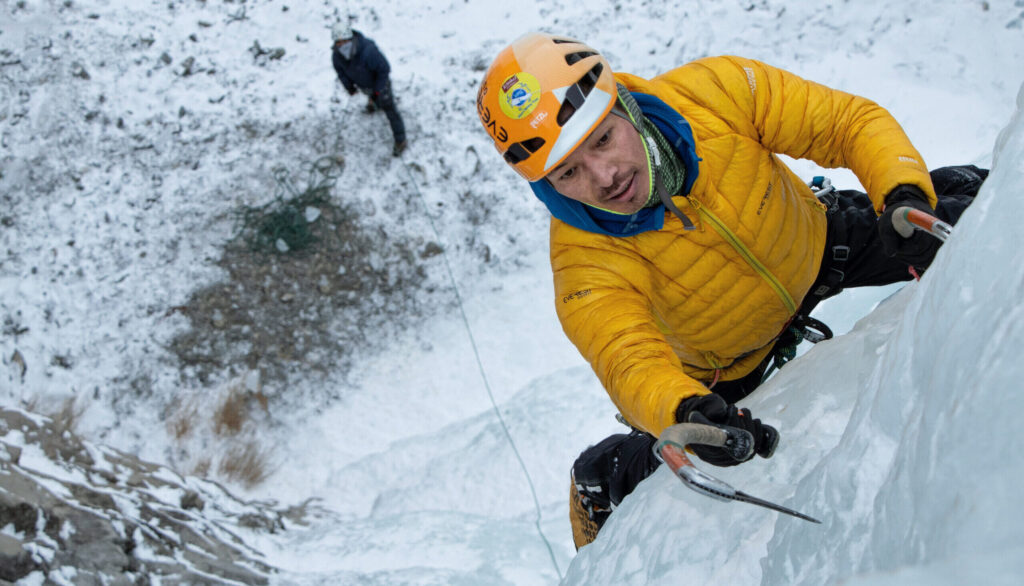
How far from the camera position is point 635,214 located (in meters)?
2.12

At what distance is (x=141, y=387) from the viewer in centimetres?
573

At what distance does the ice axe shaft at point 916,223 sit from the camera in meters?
1.71

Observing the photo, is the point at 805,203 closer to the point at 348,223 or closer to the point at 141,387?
the point at 348,223

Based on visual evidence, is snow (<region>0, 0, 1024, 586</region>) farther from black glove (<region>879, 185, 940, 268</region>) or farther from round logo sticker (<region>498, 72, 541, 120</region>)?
round logo sticker (<region>498, 72, 541, 120</region>)

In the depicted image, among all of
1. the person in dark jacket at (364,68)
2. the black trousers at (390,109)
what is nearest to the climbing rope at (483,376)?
the black trousers at (390,109)

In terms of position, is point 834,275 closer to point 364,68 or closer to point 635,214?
point 635,214

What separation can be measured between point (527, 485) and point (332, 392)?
197cm

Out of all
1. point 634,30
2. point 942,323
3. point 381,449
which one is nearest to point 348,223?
point 381,449

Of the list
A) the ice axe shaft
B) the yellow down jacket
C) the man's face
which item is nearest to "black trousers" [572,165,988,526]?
the yellow down jacket

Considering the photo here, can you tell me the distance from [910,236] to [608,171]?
827 millimetres

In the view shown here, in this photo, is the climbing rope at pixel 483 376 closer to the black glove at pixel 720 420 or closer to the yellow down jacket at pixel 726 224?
the yellow down jacket at pixel 726 224

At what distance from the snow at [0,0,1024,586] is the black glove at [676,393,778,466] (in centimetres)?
29

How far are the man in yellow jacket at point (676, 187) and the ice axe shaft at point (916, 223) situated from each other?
64mm

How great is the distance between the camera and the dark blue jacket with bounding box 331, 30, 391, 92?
6355mm
